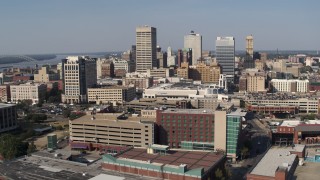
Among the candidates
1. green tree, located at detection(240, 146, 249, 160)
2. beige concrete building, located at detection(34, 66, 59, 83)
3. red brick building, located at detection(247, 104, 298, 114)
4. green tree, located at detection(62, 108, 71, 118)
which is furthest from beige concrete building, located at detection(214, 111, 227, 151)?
beige concrete building, located at detection(34, 66, 59, 83)

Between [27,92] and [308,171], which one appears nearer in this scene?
[308,171]

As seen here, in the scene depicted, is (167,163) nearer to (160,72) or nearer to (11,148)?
(11,148)

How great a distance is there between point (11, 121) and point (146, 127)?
64.1ft

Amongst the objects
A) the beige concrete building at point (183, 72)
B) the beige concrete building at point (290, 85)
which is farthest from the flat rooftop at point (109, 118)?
the beige concrete building at point (183, 72)

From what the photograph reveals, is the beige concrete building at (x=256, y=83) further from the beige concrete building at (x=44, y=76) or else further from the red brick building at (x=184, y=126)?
the beige concrete building at (x=44, y=76)

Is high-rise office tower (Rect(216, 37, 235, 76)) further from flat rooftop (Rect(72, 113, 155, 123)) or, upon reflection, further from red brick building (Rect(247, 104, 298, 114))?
flat rooftop (Rect(72, 113, 155, 123))

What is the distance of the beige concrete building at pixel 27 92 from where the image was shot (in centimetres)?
6950

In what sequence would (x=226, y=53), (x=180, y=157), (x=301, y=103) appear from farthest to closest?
(x=226, y=53) < (x=301, y=103) < (x=180, y=157)

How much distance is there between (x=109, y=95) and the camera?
213 ft

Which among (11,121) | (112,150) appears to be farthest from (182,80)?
(112,150)

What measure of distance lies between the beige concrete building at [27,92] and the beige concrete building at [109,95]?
1004 centimetres

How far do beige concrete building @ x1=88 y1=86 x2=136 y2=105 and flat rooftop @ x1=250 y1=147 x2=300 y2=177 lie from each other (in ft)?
120

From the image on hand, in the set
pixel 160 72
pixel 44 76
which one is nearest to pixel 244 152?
pixel 160 72

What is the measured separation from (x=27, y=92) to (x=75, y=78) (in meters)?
10.9
